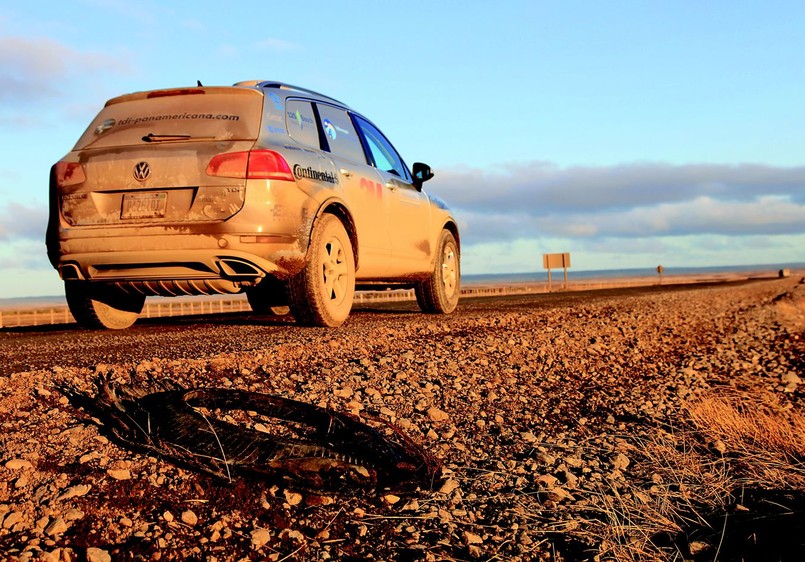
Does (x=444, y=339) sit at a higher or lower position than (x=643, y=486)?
higher

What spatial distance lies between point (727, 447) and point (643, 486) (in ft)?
3.28

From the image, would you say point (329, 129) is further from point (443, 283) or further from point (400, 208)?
point (443, 283)

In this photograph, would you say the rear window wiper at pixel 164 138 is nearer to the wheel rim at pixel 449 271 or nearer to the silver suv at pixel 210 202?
the silver suv at pixel 210 202

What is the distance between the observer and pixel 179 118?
6.17 meters

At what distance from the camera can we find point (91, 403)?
3.83m

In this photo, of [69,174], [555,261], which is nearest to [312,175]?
[69,174]

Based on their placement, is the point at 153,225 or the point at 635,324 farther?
the point at 635,324

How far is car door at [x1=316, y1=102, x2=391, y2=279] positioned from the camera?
698cm

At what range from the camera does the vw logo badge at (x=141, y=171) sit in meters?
5.87

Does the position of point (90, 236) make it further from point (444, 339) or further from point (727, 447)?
point (727, 447)

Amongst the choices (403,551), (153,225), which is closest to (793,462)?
(403,551)

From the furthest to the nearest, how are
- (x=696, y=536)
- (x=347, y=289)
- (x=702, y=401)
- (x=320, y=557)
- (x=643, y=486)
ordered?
(x=347, y=289), (x=702, y=401), (x=643, y=486), (x=696, y=536), (x=320, y=557)

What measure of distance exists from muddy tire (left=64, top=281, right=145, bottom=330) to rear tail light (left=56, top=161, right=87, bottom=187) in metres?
0.94

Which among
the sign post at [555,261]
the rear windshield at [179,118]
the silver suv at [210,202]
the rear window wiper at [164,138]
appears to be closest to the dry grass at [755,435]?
the silver suv at [210,202]
